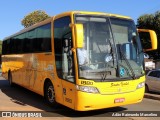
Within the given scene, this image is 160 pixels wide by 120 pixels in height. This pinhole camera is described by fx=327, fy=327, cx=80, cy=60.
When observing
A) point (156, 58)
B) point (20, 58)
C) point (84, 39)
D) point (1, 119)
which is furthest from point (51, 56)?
point (156, 58)

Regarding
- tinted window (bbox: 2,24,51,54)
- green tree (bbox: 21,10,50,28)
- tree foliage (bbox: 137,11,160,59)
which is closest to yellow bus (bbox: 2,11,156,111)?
tinted window (bbox: 2,24,51,54)

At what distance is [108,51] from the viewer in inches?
374

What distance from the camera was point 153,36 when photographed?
1037cm

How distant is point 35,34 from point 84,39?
433 centimetres

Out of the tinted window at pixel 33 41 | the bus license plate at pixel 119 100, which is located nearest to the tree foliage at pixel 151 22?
the tinted window at pixel 33 41

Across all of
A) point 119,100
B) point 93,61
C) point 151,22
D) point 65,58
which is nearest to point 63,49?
point 65,58

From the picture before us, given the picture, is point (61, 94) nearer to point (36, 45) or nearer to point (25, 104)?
point (25, 104)

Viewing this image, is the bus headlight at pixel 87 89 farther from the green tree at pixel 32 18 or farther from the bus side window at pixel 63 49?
the green tree at pixel 32 18

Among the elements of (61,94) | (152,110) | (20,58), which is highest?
(20,58)

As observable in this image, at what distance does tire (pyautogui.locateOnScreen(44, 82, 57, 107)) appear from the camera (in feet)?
36.0

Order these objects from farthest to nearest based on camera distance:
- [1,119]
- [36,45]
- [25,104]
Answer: [36,45], [25,104], [1,119]

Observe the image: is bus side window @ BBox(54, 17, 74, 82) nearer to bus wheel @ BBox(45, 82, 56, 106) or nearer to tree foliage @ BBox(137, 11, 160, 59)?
bus wheel @ BBox(45, 82, 56, 106)

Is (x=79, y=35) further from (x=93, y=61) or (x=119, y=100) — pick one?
(x=119, y=100)

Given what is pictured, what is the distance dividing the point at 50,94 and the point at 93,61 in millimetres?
2714
